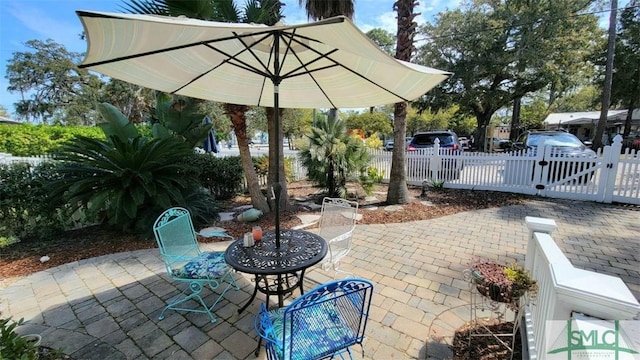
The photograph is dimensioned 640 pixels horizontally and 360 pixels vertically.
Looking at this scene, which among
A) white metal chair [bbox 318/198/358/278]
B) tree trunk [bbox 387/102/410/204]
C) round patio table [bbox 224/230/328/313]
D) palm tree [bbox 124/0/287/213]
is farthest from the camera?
tree trunk [bbox 387/102/410/204]

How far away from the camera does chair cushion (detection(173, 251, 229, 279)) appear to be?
260 centimetres

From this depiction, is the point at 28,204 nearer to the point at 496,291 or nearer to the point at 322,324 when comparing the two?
the point at 322,324

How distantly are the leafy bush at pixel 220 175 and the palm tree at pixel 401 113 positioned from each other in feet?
13.7

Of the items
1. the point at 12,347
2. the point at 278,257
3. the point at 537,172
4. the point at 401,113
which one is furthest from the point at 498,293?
the point at 537,172

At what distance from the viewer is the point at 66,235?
4762 millimetres

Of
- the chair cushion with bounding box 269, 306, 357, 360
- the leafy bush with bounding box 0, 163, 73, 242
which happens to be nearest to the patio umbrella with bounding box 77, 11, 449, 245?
the chair cushion with bounding box 269, 306, 357, 360

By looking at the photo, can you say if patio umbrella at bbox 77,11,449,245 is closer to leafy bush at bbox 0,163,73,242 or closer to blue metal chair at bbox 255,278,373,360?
blue metal chair at bbox 255,278,373,360

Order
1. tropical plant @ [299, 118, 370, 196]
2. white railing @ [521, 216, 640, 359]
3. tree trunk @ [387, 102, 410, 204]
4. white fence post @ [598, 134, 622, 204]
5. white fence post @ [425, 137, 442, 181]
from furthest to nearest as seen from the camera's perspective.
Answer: white fence post @ [425, 137, 442, 181], tropical plant @ [299, 118, 370, 196], tree trunk @ [387, 102, 410, 204], white fence post @ [598, 134, 622, 204], white railing @ [521, 216, 640, 359]

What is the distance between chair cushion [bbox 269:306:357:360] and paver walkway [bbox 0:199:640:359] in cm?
55

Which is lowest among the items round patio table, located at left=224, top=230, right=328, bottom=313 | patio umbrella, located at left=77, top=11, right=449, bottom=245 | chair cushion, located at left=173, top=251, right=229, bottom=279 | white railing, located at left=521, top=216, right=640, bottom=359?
chair cushion, located at left=173, top=251, right=229, bottom=279

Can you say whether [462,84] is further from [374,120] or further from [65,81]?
[65,81]

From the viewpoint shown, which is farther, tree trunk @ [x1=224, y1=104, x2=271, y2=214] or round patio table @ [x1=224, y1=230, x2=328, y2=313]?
tree trunk @ [x1=224, y1=104, x2=271, y2=214]

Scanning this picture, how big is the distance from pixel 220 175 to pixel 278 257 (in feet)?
17.6

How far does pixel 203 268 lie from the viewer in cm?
270
